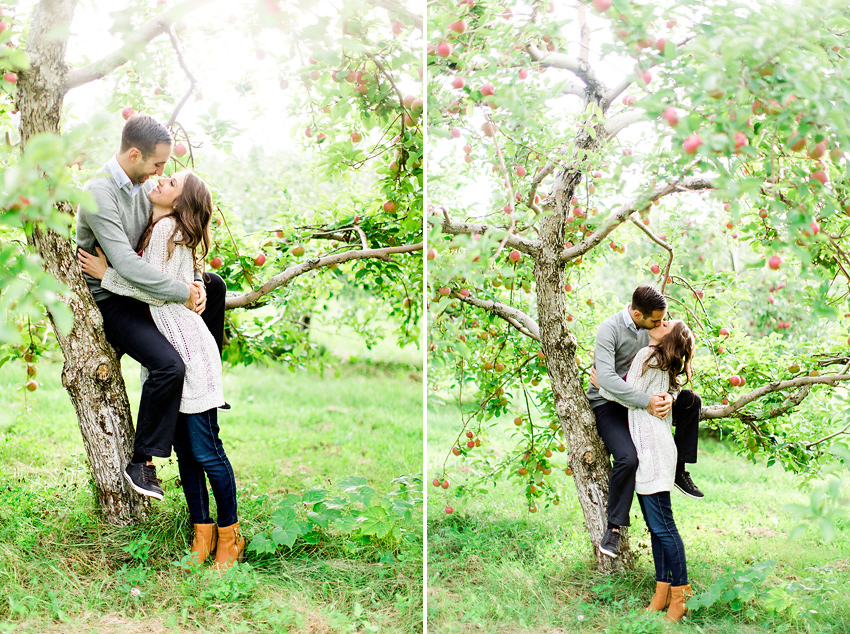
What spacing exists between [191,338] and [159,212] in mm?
506

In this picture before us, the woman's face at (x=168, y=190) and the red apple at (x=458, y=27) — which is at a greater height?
the red apple at (x=458, y=27)

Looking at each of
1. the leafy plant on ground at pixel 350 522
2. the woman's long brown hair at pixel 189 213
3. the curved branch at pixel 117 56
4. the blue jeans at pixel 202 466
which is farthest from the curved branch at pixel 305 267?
the curved branch at pixel 117 56

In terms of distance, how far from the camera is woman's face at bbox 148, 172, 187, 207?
247cm

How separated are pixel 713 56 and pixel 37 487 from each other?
133 inches

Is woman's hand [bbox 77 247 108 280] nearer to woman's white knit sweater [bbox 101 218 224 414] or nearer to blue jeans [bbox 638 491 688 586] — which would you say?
woman's white knit sweater [bbox 101 218 224 414]

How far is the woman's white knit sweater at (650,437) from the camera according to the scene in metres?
2.56

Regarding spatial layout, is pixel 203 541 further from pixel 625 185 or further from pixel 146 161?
pixel 625 185

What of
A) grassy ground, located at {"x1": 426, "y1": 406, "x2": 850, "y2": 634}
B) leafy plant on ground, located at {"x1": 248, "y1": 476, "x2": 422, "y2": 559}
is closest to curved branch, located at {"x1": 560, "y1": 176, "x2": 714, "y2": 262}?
leafy plant on ground, located at {"x1": 248, "y1": 476, "x2": 422, "y2": 559}

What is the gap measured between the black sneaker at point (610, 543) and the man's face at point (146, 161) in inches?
91.0

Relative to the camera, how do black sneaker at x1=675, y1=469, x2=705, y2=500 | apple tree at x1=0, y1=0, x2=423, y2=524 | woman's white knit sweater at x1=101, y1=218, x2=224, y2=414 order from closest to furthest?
apple tree at x1=0, y1=0, x2=423, y2=524
woman's white knit sweater at x1=101, y1=218, x2=224, y2=414
black sneaker at x1=675, y1=469, x2=705, y2=500

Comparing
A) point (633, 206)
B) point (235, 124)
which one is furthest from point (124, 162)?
point (633, 206)

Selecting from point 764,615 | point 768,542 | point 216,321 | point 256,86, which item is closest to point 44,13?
point 256,86

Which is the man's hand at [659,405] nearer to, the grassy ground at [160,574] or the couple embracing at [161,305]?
the grassy ground at [160,574]

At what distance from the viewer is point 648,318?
2662 millimetres
